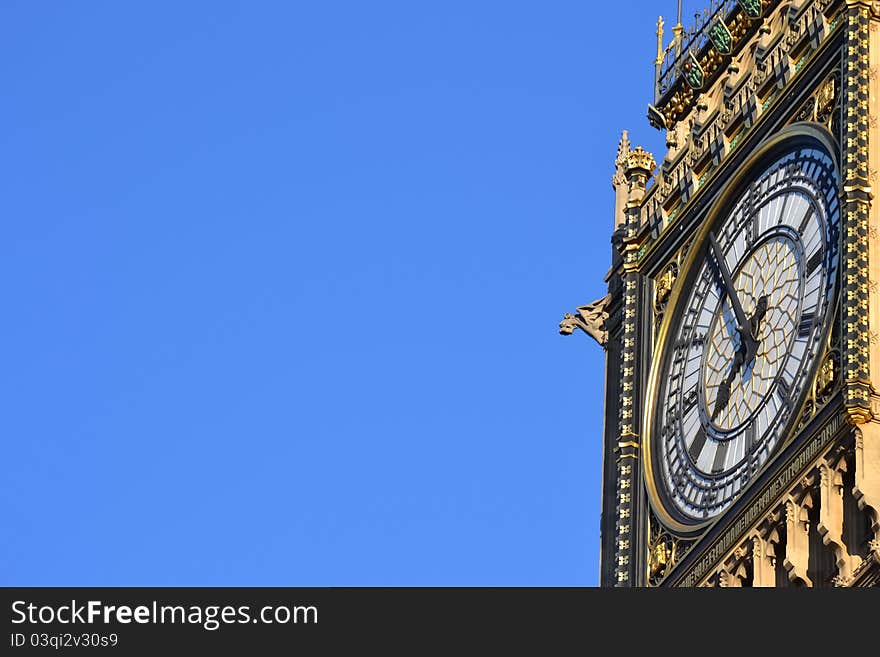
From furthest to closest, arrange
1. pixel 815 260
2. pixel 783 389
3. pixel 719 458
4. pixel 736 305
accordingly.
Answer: pixel 736 305 < pixel 719 458 < pixel 815 260 < pixel 783 389

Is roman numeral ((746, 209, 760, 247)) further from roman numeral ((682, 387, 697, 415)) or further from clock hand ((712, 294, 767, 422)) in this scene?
roman numeral ((682, 387, 697, 415))

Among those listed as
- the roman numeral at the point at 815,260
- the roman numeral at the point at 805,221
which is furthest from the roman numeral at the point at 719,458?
the roman numeral at the point at 805,221

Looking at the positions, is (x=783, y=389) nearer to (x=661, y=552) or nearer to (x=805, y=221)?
(x=805, y=221)

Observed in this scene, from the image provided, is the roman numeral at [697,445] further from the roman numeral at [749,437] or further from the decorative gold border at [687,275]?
the roman numeral at [749,437]

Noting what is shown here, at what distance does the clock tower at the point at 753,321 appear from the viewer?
111 feet

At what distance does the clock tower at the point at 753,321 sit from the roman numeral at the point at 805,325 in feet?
0.07

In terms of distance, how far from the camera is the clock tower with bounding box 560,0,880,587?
33.8 metres

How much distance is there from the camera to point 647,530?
1435 inches

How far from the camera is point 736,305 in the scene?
1437 inches

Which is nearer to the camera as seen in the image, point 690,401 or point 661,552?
point 661,552

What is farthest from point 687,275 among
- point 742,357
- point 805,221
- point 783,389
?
point 783,389

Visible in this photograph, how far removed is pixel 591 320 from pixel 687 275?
98.2 inches
